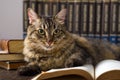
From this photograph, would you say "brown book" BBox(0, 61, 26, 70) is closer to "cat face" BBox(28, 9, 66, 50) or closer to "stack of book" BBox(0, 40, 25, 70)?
"stack of book" BBox(0, 40, 25, 70)

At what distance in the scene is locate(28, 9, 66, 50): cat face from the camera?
3.22ft

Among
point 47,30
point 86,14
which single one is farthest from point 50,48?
point 86,14

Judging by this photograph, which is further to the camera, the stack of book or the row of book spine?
the row of book spine

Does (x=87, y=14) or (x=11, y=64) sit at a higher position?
(x=87, y=14)

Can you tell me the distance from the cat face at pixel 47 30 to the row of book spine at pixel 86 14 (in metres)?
0.44

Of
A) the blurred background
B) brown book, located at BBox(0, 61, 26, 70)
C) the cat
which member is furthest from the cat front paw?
the blurred background

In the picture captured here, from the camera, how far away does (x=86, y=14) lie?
4.80 feet

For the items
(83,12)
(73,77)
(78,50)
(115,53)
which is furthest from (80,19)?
(73,77)

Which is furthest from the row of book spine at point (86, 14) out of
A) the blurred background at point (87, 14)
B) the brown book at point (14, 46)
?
the brown book at point (14, 46)

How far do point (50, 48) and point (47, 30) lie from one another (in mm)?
66

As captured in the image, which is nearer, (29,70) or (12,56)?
(29,70)

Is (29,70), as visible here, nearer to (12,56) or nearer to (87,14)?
(12,56)

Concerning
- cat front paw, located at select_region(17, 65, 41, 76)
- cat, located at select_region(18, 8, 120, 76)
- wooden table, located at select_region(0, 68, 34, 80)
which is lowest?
wooden table, located at select_region(0, 68, 34, 80)

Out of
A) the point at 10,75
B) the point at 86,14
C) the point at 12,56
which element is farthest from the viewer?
the point at 86,14
